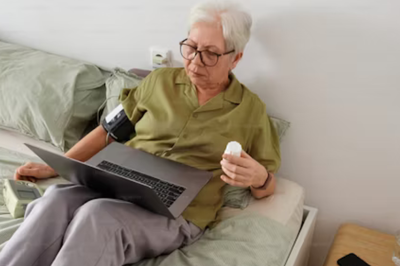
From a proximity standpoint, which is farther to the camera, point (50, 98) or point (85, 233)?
point (50, 98)

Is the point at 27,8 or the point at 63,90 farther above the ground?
the point at 27,8

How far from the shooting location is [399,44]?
3.80 ft

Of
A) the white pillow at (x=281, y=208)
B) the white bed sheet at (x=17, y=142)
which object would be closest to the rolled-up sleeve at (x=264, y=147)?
the white pillow at (x=281, y=208)

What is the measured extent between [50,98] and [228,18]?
76 centimetres

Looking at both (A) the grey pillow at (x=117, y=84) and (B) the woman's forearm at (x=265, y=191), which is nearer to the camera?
(B) the woman's forearm at (x=265, y=191)

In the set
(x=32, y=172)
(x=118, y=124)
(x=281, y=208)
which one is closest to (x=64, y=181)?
(x=32, y=172)

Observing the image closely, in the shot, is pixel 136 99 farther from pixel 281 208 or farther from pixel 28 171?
pixel 281 208

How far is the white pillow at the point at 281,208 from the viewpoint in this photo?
4.05ft

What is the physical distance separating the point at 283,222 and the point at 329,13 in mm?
636

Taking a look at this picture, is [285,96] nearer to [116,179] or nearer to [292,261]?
[292,261]

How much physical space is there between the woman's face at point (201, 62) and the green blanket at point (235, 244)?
423 millimetres

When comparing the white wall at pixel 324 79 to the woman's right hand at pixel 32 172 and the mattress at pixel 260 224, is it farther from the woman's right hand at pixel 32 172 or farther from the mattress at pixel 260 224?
the woman's right hand at pixel 32 172

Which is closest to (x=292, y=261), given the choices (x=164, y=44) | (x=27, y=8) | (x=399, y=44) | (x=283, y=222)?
(x=283, y=222)

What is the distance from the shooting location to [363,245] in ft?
4.28
